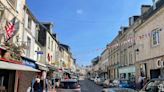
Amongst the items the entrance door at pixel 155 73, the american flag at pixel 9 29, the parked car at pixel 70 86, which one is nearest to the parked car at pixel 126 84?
the entrance door at pixel 155 73

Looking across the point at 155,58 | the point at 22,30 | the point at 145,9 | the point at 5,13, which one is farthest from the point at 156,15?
the point at 5,13

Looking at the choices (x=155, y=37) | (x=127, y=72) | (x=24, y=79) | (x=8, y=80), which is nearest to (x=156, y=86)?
(x=8, y=80)

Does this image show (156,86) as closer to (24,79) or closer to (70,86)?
(24,79)

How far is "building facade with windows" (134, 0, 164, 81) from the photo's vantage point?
85.9 feet

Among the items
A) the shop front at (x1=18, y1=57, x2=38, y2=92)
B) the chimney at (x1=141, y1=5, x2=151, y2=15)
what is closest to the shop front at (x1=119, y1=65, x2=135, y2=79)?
the chimney at (x1=141, y1=5, x2=151, y2=15)

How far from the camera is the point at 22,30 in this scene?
17.9 m

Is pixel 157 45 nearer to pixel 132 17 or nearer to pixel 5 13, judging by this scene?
pixel 132 17

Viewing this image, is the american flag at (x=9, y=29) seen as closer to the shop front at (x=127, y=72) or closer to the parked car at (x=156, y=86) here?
the parked car at (x=156, y=86)

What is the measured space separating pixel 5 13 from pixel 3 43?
1644mm

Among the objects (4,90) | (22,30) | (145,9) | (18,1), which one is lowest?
(4,90)

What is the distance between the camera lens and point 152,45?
28.3 m

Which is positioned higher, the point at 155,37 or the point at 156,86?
the point at 155,37

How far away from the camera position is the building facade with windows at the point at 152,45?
85.9ft

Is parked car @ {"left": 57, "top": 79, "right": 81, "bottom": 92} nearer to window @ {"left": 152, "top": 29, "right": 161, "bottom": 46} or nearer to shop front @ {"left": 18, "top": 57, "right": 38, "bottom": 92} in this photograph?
shop front @ {"left": 18, "top": 57, "right": 38, "bottom": 92}
